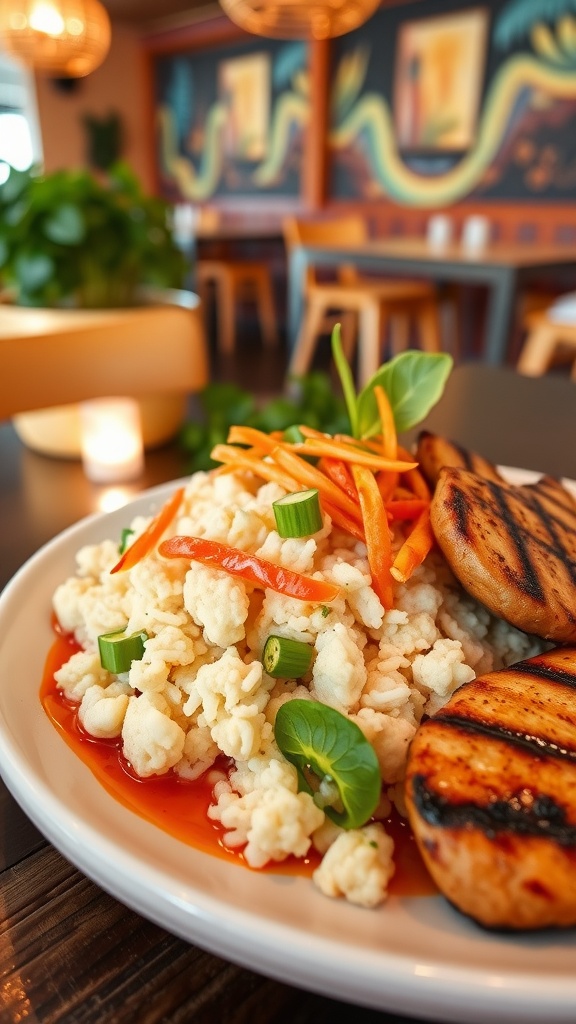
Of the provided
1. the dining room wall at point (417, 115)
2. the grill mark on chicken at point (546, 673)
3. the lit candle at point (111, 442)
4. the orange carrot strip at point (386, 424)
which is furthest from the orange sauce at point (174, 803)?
the dining room wall at point (417, 115)

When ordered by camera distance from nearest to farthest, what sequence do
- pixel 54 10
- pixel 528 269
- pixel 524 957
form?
pixel 524 957 < pixel 54 10 < pixel 528 269

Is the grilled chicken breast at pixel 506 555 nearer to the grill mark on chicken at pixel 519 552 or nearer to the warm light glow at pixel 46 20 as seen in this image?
the grill mark on chicken at pixel 519 552

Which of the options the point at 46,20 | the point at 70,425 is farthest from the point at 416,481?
the point at 46,20

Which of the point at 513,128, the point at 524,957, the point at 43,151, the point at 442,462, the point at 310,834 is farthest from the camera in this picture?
the point at 43,151

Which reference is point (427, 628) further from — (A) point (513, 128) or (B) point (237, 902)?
(A) point (513, 128)

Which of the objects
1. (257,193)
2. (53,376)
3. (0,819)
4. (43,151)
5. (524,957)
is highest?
(43,151)

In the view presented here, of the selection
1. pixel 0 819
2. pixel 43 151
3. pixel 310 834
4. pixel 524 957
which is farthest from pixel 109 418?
pixel 43 151

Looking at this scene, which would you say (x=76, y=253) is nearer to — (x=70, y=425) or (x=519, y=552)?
(x=70, y=425)
